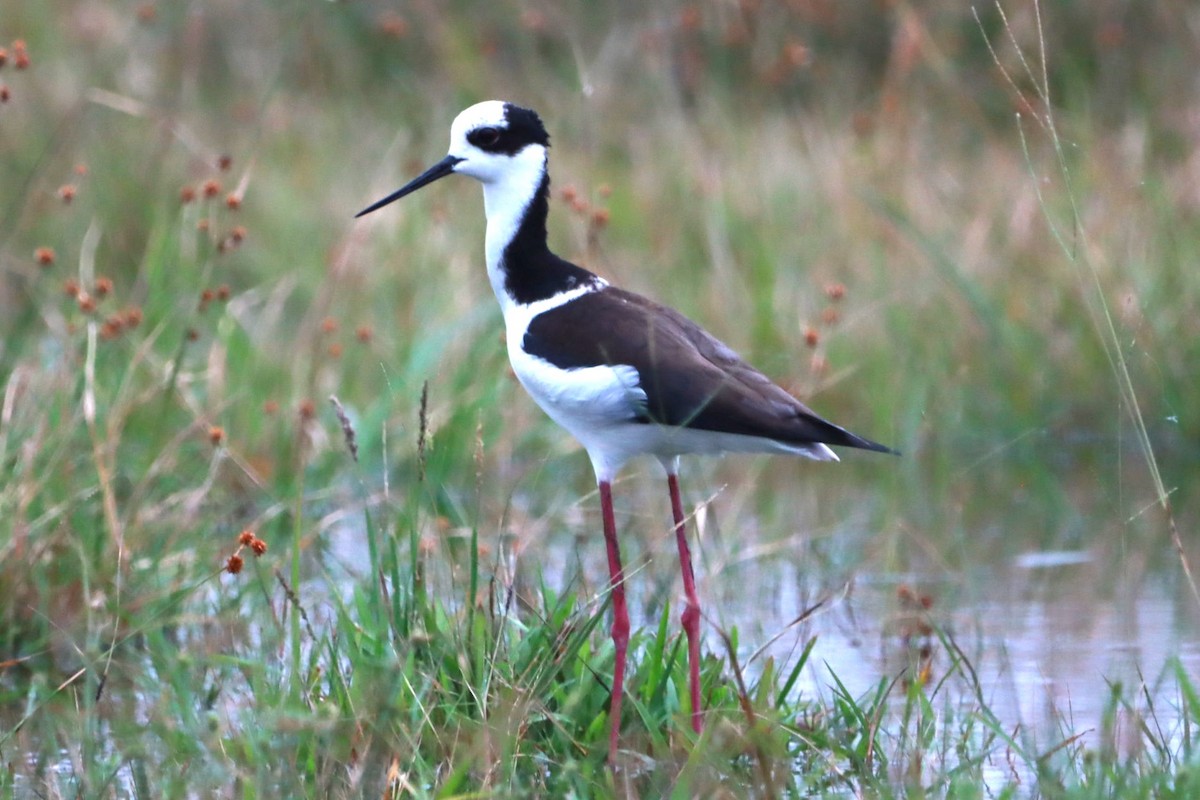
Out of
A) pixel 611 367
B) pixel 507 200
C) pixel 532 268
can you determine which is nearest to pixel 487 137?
pixel 507 200

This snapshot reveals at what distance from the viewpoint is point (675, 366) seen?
12.2 feet

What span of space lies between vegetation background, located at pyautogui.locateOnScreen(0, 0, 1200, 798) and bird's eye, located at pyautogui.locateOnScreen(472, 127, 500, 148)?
69 centimetres

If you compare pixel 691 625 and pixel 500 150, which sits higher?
pixel 500 150

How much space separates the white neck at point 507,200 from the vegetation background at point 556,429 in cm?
46

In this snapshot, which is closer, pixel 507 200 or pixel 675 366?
pixel 675 366

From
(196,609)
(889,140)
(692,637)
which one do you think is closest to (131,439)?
(196,609)

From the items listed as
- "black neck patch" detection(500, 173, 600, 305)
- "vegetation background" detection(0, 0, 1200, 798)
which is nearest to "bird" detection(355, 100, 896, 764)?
"black neck patch" detection(500, 173, 600, 305)

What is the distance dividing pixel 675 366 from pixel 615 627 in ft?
1.75

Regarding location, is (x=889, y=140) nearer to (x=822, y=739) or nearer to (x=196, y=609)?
(x=196, y=609)

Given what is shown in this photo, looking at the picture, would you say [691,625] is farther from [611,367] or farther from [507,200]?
[507,200]

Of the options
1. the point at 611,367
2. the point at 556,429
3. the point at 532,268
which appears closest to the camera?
the point at 611,367

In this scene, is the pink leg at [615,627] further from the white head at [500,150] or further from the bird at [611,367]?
the white head at [500,150]

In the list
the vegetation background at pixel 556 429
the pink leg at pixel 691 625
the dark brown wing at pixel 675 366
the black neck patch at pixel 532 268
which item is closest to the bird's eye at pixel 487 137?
the black neck patch at pixel 532 268

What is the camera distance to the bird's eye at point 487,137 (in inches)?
162
